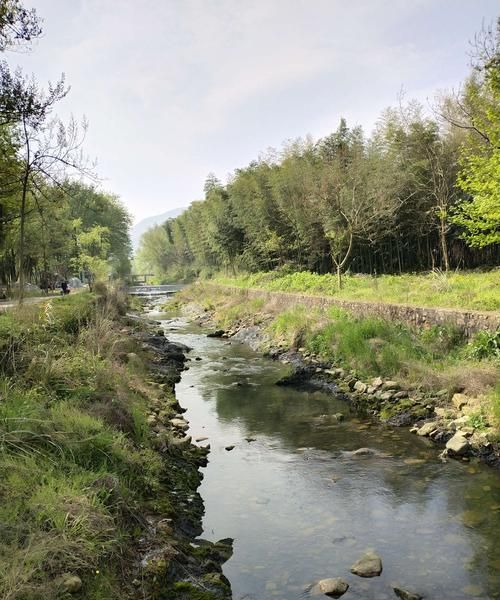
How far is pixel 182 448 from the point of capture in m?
8.16

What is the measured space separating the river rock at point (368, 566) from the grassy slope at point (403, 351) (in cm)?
402

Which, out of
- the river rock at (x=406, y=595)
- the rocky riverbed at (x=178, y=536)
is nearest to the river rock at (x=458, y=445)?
the river rock at (x=406, y=595)

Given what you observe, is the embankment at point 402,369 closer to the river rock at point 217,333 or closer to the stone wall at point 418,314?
the stone wall at point 418,314

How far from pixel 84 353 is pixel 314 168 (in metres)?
23.6

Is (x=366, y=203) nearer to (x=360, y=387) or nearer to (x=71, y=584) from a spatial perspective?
(x=360, y=387)

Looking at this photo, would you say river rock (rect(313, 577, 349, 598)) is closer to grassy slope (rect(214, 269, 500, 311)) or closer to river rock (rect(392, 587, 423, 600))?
river rock (rect(392, 587, 423, 600))

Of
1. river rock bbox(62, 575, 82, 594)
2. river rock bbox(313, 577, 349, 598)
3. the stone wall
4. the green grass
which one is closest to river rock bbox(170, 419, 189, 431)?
the green grass

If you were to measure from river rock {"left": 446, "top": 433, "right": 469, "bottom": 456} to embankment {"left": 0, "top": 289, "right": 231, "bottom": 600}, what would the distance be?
162 inches

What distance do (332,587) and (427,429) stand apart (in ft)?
15.9

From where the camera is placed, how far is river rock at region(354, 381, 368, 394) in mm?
11439

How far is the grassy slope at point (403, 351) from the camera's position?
30.2 feet

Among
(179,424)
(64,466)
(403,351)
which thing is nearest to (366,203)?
(403,351)

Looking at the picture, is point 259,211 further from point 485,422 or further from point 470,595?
point 470,595

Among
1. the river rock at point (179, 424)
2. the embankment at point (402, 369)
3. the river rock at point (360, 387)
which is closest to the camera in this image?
the embankment at point (402, 369)
